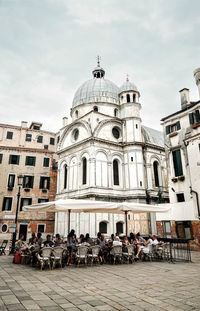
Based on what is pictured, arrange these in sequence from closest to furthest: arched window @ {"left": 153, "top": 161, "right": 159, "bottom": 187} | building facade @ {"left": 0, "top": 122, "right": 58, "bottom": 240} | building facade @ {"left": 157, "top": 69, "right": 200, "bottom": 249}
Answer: building facade @ {"left": 157, "top": 69, "right": 200, "bottom": 249} < building facade @ {"left": 0, "top": 122, "right": 58, "bottom": 240} < arched window @ {"left": 153, "top": 161, "right": 159, "bottom": 187}

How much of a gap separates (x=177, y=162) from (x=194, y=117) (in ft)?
13.4

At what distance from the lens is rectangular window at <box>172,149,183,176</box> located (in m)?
19.4

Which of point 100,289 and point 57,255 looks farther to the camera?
point 57,255

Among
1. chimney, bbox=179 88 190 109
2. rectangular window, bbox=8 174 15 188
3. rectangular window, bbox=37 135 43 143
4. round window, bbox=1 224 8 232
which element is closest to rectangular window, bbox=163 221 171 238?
chimney, bbox=179 88 190 109

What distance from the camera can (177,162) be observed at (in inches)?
777

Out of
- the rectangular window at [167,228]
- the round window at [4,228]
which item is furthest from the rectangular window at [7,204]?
the rectangular window at [167,228]

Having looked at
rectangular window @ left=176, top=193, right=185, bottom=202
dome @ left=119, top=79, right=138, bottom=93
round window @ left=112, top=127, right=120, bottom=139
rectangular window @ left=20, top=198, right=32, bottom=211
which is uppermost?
dome @ left=119, top=79, right=138, bottom=93

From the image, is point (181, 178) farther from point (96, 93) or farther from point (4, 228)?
point (4, 228)

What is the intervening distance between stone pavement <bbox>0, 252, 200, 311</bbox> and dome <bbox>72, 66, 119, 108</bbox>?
26.2 metres

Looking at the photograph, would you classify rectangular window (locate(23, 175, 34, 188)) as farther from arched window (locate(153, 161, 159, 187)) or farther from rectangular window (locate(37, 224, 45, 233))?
arched window (locate(153, 161, 159, 187))

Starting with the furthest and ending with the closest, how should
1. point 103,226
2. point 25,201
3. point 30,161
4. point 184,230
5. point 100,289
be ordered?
point 30,161
point 25,201
point 103,226
point 184,230
point 100,289

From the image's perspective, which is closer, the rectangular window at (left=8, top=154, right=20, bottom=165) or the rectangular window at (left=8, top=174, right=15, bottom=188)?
the rectangular window at (left=8, top=174, right=15, bottom=188)

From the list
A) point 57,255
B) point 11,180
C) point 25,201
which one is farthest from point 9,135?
point 57,255

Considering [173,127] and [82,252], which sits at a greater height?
[173,127]
